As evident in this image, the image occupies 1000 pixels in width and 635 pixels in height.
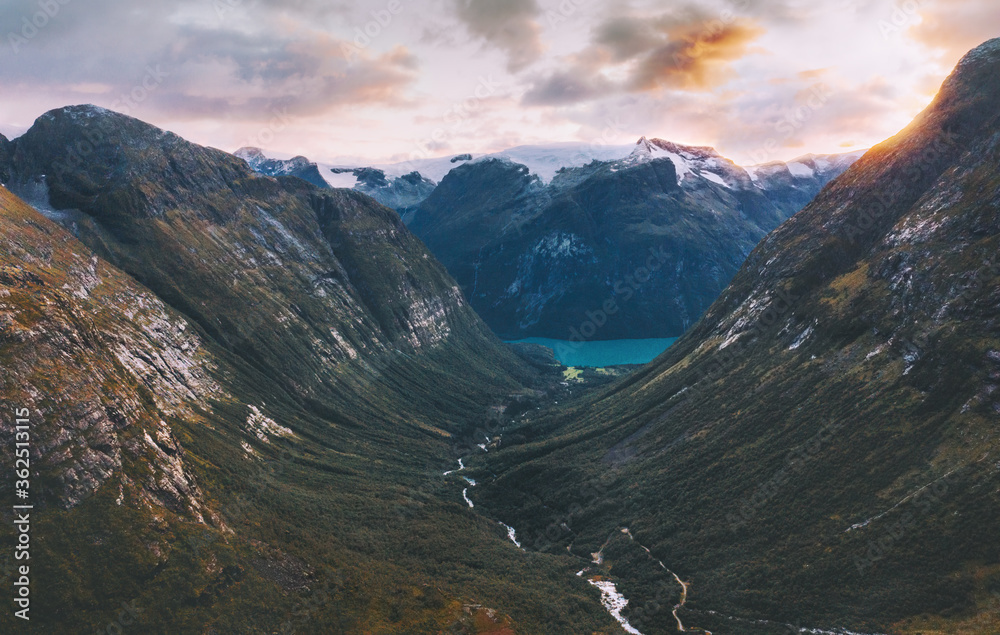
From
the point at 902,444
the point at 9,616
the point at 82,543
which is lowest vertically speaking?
the point at 9,616

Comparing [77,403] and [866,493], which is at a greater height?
[866,493]

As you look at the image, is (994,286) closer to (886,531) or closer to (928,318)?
(928,318)

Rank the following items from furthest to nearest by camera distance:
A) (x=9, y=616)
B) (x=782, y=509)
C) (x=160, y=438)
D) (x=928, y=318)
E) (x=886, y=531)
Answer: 1. (x=928, y=318)
2. (x=782, y=509)
3. (x=160, y=438)
4. (x=886, y=531)
5. (x=9, y=616)

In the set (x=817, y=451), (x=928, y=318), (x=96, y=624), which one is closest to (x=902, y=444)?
(x=817, y=451)

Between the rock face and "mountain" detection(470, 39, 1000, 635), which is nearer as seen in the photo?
the rock face

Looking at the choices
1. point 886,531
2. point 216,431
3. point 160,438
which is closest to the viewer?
point 886,531

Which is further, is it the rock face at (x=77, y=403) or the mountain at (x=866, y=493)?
the mountain at (x=866, y=493)

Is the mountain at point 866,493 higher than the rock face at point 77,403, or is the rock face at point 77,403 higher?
the mountain at point 866,493

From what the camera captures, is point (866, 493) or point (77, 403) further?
point (866, 493)

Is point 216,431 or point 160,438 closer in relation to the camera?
point 160,438

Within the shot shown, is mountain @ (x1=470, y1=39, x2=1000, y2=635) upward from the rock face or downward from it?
upward

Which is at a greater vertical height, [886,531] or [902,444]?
[902,444]
